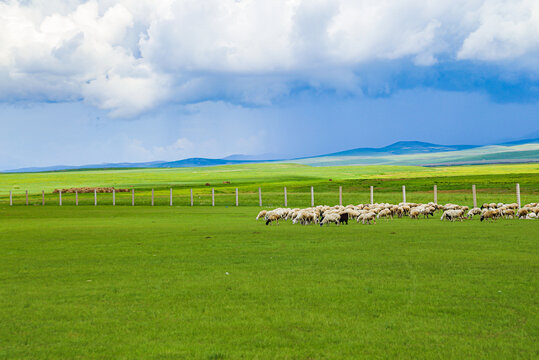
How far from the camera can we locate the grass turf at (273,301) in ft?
26.1

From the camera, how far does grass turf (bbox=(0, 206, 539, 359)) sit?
797cm

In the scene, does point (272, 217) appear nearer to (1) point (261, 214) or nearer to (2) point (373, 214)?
(1) point (261, 214)

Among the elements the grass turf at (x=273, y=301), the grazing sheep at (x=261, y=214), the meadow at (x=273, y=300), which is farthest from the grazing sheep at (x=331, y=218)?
the grass turf at (x=273, y=301)

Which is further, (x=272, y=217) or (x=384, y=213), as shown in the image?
(x=384, y=213)

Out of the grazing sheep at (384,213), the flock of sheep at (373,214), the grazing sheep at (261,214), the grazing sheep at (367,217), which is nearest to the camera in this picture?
the flock of sheep at (373,214)

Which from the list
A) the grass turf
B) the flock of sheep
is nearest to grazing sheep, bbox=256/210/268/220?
the flock of sheep

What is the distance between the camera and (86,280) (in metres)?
13.2

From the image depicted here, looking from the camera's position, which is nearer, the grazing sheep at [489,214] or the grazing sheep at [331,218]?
the grazing sheep at [331,218]

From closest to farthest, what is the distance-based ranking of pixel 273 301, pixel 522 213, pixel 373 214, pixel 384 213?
pixel 273 301
pixel 373 214
pixel 522 213
pixel 384 213

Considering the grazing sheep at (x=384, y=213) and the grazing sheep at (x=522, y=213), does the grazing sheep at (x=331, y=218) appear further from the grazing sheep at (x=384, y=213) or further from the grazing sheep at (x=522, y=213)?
the grazing sheep at (x=522, y=213)

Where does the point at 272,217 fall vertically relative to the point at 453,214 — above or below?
above

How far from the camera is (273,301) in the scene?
417 inches

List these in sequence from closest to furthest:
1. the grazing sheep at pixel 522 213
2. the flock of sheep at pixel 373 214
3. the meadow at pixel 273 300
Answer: the meadow at pixel 273 300 → the flock of sheep at pixel 373 214 → the grazing sheep at pixel 522 213

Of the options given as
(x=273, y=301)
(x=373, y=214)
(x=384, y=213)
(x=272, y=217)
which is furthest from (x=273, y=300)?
(x=384, y=213)
